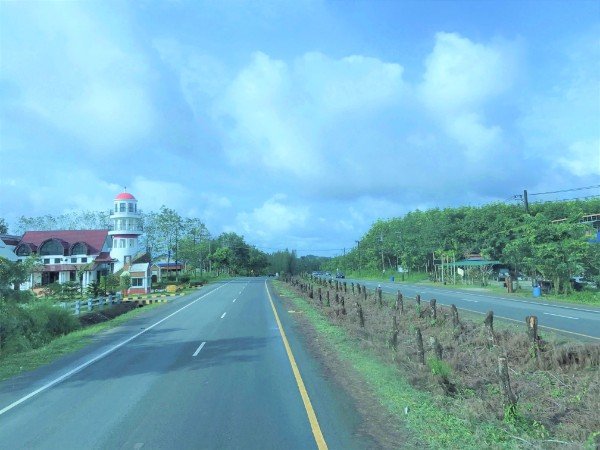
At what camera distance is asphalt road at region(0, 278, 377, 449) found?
23.3 feet

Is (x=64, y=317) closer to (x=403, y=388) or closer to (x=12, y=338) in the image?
(x=12, y=338)

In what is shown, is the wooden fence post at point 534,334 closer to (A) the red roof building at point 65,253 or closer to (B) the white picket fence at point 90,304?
(B) the white picket fence at point 90,304

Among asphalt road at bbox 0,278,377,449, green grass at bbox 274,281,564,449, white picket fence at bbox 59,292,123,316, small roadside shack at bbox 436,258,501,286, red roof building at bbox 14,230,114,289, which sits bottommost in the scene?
asphalt road at bbox 0,278,377,449

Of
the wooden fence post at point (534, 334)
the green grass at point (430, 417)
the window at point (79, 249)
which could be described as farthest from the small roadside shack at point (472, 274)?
the window at point (79, 249)

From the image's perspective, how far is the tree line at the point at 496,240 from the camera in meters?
36.2

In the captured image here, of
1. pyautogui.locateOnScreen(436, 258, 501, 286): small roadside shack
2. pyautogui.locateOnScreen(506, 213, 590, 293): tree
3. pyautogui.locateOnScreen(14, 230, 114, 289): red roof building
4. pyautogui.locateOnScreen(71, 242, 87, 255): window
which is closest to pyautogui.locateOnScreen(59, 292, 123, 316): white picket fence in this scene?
pyautogui.locateOnScreen(14, 230, 114, 289): red roof building

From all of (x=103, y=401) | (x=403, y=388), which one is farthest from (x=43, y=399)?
(x=403, y=388)

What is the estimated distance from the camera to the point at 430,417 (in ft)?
26.0

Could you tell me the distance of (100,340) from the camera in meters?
18.5

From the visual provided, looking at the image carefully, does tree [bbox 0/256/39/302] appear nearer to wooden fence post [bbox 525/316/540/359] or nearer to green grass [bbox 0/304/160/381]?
green grass [bbox 0/304/160/381]

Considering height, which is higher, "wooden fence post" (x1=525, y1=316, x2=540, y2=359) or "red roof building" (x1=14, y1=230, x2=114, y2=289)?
"red roof building" (x1=14, y1=230, x2=114, y2=289)

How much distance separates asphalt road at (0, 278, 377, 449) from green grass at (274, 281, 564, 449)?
77 centimetres

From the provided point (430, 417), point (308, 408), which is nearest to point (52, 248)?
point (308, 408)

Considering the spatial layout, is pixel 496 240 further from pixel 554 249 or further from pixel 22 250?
pixel 22 250
